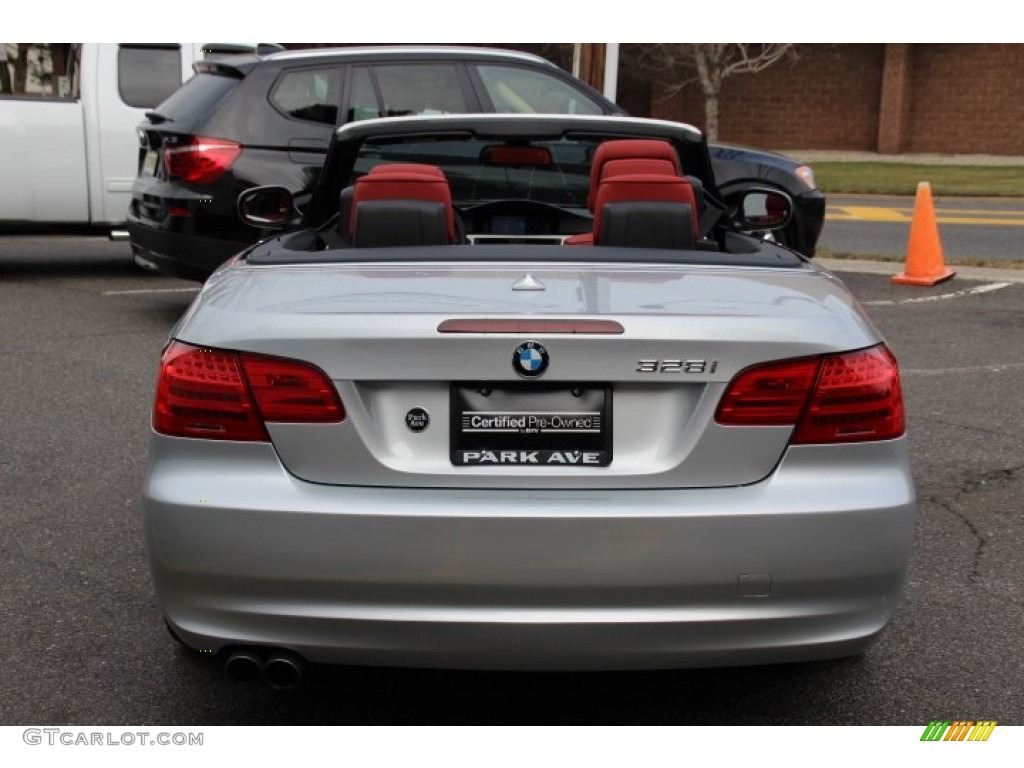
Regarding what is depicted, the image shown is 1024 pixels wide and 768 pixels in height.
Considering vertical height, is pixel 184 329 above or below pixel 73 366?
above

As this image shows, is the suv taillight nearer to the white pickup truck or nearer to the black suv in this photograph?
the black suv

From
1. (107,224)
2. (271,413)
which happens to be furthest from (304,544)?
(107,224)

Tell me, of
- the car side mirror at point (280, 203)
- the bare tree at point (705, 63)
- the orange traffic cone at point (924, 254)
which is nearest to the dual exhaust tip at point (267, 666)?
the car side mirror at point (280, 203)

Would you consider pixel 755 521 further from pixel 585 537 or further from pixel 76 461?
Result: pixel 76 461

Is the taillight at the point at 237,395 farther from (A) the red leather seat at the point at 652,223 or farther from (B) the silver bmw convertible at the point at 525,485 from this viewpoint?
(A) the red leather seat at the point at 652,223

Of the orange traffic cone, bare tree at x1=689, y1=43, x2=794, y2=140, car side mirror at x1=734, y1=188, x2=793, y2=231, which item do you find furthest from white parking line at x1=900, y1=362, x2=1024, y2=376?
bare tree at x1=689, y1=43, x2=794, y2=140

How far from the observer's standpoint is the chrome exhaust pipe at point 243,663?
10.3 feet

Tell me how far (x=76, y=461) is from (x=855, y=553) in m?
3.99

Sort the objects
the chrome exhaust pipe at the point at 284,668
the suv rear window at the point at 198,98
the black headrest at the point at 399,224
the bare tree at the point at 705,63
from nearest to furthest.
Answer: the chrome exhaust pipe at the point at 284,668
the black headrest at the point at 399,224
the suv rear window at the point at 198,98
the bare tree at the point at 705,63

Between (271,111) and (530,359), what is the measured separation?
669 centimetres

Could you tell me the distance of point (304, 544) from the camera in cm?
302

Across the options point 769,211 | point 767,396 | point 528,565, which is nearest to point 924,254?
point 769,211

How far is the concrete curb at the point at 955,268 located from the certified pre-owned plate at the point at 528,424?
9395 mm
